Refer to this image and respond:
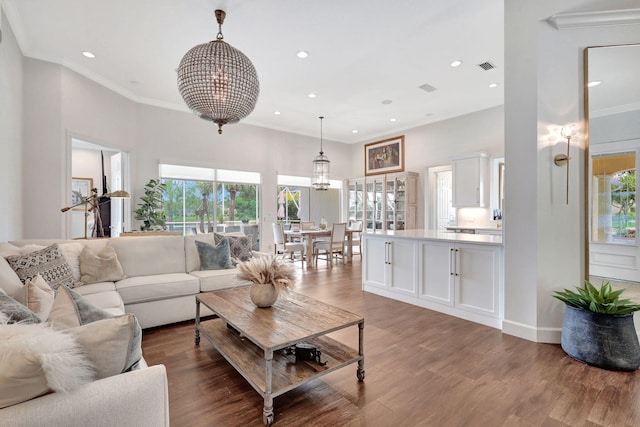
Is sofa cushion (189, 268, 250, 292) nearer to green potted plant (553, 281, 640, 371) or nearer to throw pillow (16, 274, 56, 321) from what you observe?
throw pillow (16, 274, 56, 321)

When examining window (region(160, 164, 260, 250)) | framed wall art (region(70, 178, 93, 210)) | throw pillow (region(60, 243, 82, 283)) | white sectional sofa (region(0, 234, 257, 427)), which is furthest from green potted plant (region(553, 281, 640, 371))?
framed wall art (region(70, 178, 93, 210))

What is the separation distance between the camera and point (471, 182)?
6.10 m

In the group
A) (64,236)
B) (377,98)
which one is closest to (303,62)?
(377,98)

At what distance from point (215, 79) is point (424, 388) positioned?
9.02 ft

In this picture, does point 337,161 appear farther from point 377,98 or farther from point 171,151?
point 171,151

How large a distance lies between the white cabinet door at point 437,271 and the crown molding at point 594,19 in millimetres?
2295

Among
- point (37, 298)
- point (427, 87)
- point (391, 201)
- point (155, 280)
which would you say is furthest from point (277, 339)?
point (391, 201)

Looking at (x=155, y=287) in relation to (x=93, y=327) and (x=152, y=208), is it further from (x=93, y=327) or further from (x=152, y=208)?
(x=152, y=208)

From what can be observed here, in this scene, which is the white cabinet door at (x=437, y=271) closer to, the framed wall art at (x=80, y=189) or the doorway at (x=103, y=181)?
the doorway at (x=103, y=181)

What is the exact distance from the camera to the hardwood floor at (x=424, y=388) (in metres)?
1.73

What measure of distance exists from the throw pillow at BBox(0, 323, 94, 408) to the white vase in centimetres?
136

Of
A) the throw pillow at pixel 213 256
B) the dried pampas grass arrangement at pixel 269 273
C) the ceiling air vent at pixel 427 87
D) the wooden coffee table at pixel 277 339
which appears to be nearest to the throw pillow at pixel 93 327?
the wooden coffee table at pixel 277 339

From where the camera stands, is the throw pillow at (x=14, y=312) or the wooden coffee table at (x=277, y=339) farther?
the wooden coffee table at (x=277, y=339)

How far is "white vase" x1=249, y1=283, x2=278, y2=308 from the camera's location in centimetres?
228
